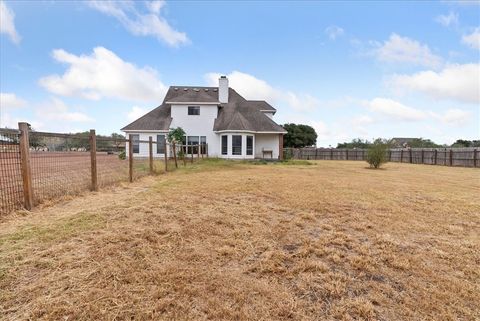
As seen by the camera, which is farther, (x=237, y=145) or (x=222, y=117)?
(x=222, y=117)

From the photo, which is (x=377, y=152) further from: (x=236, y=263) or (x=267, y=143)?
(x=236, y=263)

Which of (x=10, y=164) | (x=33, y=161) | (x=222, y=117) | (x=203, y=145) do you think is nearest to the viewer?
(x=10, y=164)

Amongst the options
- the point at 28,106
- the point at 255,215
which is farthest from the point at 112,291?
the point at 28,106

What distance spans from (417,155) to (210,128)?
19.5 meters

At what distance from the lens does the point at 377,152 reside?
17891 mm

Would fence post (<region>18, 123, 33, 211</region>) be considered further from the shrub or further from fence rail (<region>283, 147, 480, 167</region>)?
fence rail (<region>283, 147, 480, 167</region>)

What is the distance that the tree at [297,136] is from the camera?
4925 cm

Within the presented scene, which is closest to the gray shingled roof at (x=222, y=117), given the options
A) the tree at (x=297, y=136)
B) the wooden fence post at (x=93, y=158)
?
the wooden fence post at (x=93, y=158)

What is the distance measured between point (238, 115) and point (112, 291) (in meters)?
20.1

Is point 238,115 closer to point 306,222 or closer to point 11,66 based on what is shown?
point 11,66

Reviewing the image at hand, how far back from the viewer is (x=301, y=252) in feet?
10.6

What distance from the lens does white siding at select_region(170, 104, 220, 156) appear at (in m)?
21.7

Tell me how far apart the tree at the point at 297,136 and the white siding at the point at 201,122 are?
93.6 ft

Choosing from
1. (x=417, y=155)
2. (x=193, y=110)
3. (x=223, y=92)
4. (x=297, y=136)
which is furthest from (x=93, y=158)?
(x=297, y=136)
